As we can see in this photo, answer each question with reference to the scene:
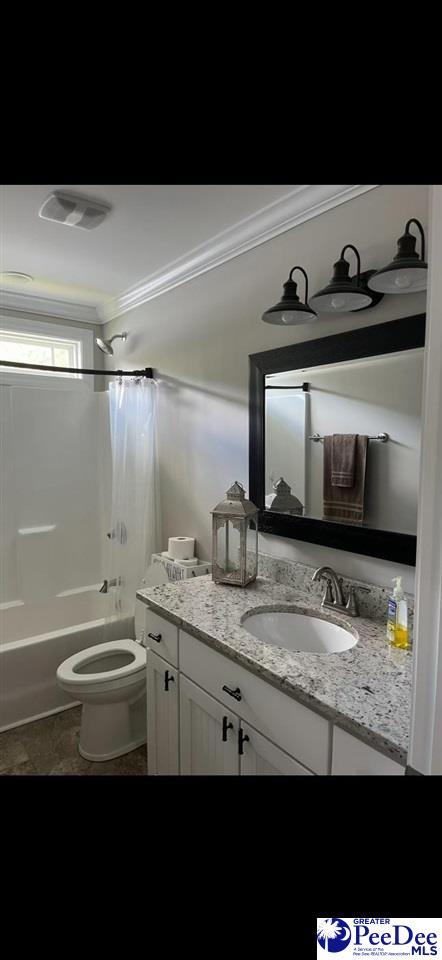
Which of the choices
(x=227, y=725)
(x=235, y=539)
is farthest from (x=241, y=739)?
(x=235, y=539)

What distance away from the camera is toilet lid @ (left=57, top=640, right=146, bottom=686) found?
1.88 meters

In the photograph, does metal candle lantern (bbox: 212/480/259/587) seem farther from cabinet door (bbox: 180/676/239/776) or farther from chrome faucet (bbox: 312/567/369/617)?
cabinet door (bbox: 180/676/239/776)

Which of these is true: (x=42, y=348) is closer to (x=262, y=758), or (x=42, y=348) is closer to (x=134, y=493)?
(x=134, y=493)

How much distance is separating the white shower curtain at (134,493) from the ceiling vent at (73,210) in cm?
86

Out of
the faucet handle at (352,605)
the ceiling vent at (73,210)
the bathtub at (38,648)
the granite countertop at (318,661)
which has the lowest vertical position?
the bathtub at (38,648)

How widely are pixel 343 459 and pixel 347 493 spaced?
0.36ft

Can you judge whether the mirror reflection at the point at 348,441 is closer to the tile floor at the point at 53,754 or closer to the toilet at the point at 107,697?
the toilet at the point at 107,697

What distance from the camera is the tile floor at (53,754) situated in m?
1.89

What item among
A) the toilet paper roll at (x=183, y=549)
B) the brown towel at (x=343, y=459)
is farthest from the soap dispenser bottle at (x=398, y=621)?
the toilet paper roll at (x=183, y=549)

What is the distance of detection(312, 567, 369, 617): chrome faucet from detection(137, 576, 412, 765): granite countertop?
3cm

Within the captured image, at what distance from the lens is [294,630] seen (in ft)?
4.64
